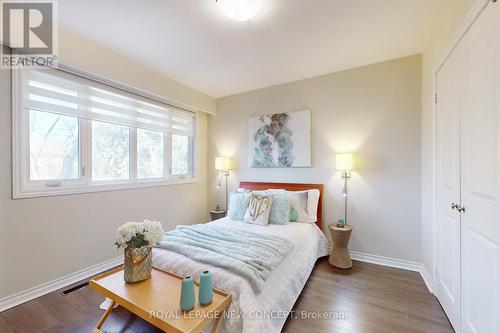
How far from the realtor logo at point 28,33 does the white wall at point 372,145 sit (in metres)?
2.79

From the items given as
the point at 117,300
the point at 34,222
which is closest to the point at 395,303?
the point at 117,300

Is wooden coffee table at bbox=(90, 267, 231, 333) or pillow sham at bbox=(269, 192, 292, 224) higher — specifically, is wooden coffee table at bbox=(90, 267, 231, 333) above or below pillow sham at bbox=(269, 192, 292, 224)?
below

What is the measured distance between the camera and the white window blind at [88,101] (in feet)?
6.73

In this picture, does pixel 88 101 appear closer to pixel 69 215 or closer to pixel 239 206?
pixel 69 215

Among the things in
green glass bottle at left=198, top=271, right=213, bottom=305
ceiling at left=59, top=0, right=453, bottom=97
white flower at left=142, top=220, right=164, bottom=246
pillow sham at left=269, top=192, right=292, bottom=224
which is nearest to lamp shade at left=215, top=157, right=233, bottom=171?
pillow sham at left=269, top=192, right=292, bottom=224

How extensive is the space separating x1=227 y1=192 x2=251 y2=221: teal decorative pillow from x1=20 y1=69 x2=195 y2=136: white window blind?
1630 mm

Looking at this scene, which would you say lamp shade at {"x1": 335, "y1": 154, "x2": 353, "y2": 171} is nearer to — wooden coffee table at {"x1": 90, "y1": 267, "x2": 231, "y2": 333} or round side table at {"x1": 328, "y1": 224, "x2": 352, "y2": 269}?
round side table at {"x1": 328, "y1": 224, "x2": 352, "y2": 269}

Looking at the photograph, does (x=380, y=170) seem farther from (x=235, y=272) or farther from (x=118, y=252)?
(x=118, y=252)

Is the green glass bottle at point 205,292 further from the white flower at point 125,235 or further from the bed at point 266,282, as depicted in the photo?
the white flower at point 125,235

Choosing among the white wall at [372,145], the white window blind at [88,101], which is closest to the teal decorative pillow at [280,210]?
the white wall at [372,145]

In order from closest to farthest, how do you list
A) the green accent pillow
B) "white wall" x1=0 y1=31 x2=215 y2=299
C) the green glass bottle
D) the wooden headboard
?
the green glass bottle
"white wall" x1=0 y1=31 x2=215 y2=299
the green accent pillow
the wooden headboard

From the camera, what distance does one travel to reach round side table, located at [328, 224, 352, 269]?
2553 mm

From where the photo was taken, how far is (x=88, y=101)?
95.9 inches

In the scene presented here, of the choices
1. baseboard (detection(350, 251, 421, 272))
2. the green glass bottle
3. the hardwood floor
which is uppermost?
the green glass bottle
